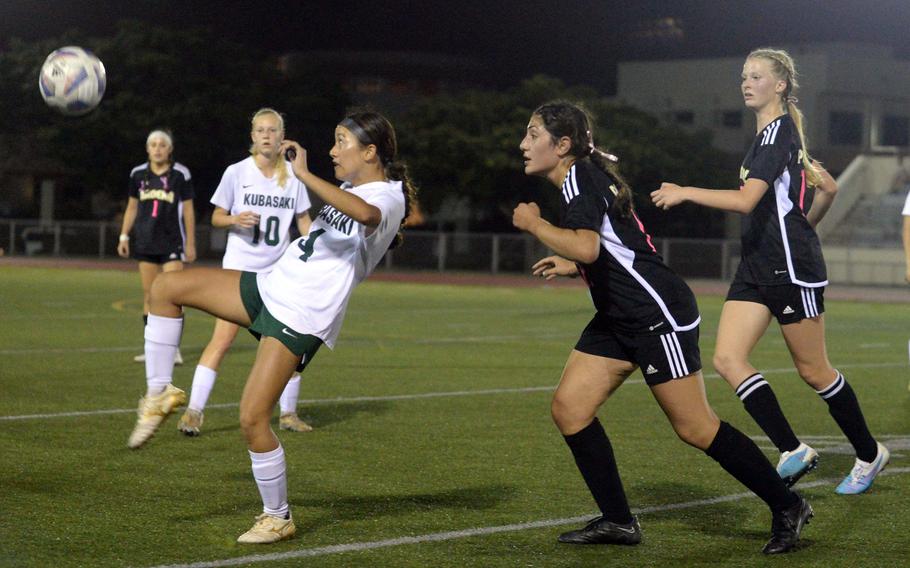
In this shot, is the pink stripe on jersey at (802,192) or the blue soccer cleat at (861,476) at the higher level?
the pink stripe on jersey at (802,192)

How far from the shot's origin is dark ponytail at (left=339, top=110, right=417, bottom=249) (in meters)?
6.21

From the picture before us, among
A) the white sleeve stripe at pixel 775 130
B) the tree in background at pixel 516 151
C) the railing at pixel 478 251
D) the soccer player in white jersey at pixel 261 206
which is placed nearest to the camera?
the white sleeve stripe at pixel 775 130

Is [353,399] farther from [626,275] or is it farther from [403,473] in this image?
[626,275]

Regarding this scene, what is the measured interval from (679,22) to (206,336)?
67.1 meters

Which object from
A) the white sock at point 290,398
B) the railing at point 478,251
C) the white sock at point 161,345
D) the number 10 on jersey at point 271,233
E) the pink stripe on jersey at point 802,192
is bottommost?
the railing at point 478,251

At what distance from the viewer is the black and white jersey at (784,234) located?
23.0 feet

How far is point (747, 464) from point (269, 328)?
7.00 feet

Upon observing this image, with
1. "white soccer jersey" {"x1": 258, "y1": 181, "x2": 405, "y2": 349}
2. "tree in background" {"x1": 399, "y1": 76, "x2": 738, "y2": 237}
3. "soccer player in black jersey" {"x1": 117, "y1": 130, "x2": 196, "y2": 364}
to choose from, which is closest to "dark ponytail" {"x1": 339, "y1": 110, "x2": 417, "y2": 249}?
"white soccer jersey" {"x1": 258, "y1": 181, "x2": 405, "y2": 349}

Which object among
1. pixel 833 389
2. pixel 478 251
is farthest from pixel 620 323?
pixel 478 251

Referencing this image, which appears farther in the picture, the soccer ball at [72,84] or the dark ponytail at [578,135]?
the soccer ball at [72,84]

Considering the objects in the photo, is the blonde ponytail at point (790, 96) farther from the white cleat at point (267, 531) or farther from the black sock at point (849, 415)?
the white cleat at point (267, 531)

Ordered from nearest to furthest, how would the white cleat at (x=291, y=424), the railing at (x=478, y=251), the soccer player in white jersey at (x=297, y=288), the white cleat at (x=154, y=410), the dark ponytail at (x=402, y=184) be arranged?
the soccer player in white jersey at (x=297, y=288) < the white cleat at (x=154, y=410) < the dark ponytail at (x=402, y=184) < the white cleat at (x=291, y=424) < the railing at (x=478, y=251)

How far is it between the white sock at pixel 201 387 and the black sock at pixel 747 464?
13.9 feet

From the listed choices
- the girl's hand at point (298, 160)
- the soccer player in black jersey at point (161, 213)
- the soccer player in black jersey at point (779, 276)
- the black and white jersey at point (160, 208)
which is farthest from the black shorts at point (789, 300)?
the black and white jersey at point (160, 208)
